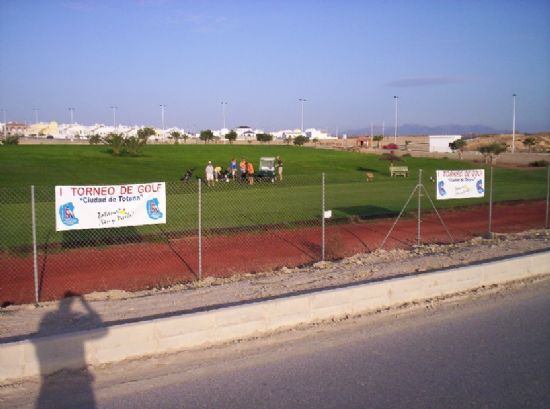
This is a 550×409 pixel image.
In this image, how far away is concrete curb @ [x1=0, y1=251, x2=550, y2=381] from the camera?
20.7 feet

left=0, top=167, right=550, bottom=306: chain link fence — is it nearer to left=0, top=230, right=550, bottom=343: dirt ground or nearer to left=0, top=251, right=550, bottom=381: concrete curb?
left=0, top=230, right=550, bottom=343: dirt ground

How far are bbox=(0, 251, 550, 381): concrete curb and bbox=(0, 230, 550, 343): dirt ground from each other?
0.89m

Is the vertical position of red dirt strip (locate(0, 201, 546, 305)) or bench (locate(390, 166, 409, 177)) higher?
bench (locate(390, 166, 409, 177))

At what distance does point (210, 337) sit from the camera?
7371 mm

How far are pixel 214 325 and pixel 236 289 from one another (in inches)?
90.7

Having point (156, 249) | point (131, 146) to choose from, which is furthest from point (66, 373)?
point (131, 146)

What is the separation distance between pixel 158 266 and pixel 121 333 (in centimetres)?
662

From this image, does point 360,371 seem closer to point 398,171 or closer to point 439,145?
point 398,171

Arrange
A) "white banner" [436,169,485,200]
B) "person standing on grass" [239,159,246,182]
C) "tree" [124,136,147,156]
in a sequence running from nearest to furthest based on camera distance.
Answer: "white banner" [436,169,485,200] → "person standing on grass" [239,159,246,182] → "tree" [124,136,147,156]

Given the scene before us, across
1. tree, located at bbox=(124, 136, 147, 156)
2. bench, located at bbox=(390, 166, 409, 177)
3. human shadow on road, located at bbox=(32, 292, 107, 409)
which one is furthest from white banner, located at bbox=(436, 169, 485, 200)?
tree, located at bbox=(124, 136, 147, 156)

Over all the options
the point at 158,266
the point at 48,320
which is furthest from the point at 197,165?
the point at 48,320

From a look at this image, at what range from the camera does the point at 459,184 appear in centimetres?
1650

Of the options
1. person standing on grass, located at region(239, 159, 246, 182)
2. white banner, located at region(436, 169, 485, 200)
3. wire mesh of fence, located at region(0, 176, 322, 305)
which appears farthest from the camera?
person standing on grass, located at region(239, 159, 246, 182)

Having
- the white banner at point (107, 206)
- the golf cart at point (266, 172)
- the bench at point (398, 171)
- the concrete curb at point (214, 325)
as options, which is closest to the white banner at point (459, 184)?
the concrete curb at point (214, 325)
